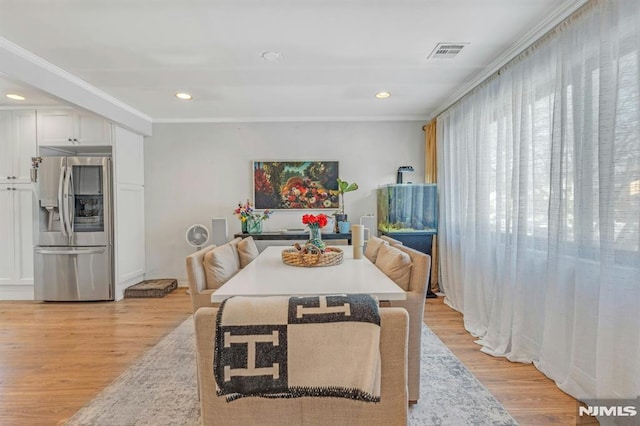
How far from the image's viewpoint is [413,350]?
5.90ft

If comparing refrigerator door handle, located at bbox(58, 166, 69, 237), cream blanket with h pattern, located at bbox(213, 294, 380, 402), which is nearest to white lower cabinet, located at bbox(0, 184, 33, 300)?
refrigerator door handle, located at bbox(58, 166, 69, 237)

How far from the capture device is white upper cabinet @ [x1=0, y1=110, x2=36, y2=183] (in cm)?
389

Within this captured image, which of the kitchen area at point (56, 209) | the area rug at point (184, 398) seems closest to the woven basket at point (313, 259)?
the area rug at point (184, 398)

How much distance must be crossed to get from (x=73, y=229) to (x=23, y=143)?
1.28 metres

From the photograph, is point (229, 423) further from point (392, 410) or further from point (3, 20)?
point (3, 20)

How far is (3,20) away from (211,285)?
2.33 metres

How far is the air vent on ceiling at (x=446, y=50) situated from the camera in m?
2.47

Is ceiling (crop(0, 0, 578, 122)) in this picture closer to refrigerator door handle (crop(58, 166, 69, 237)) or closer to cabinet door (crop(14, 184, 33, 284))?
refrigerator door handle (crop(58, 166, 69, 237))

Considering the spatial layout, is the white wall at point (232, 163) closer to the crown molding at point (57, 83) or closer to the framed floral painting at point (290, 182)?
the framed floral painting at point (290, 182)

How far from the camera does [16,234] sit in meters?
3.92

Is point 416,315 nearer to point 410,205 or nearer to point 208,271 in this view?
point 208,271

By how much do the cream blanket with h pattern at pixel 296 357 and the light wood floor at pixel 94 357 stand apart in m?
1.40

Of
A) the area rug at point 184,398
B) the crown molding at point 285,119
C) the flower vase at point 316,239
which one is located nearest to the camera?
the area rug at point 184,398

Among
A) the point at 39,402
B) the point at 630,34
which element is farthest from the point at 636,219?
the point at 39,402
